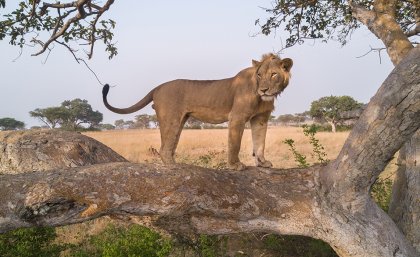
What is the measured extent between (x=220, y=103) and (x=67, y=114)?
44.0 metres

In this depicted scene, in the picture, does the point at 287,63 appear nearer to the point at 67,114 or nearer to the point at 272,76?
the point at 272,76

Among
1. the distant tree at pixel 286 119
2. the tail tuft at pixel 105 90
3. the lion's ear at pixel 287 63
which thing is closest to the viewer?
the lion's ear at pixel 287 63

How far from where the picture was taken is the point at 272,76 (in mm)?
5043

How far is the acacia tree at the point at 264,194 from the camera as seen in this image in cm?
332

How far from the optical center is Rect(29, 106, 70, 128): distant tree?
1809 inches

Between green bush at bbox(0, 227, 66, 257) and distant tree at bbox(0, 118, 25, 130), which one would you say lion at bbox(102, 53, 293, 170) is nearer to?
green bush at bbox(0, 227, 66, 257)

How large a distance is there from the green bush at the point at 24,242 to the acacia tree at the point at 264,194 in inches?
98.3

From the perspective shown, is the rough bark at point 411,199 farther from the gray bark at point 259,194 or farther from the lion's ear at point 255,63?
the lion's ear at point 255,63

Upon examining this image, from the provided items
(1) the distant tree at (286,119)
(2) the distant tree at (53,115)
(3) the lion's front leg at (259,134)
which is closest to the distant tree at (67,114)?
→ (2) the distant tree at (53,115)

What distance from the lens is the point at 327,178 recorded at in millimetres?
3943

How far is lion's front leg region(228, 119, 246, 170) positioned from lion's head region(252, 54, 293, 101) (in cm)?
44

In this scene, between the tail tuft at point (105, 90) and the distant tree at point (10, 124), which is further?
the distant tree at point (10, 124)

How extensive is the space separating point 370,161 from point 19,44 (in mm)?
5549

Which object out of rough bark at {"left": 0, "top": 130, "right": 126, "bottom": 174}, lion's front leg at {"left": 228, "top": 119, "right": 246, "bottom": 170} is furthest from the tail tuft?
lion's front leg at {"left": 228, "top": 119, "right": 246, "bottom": 170}
